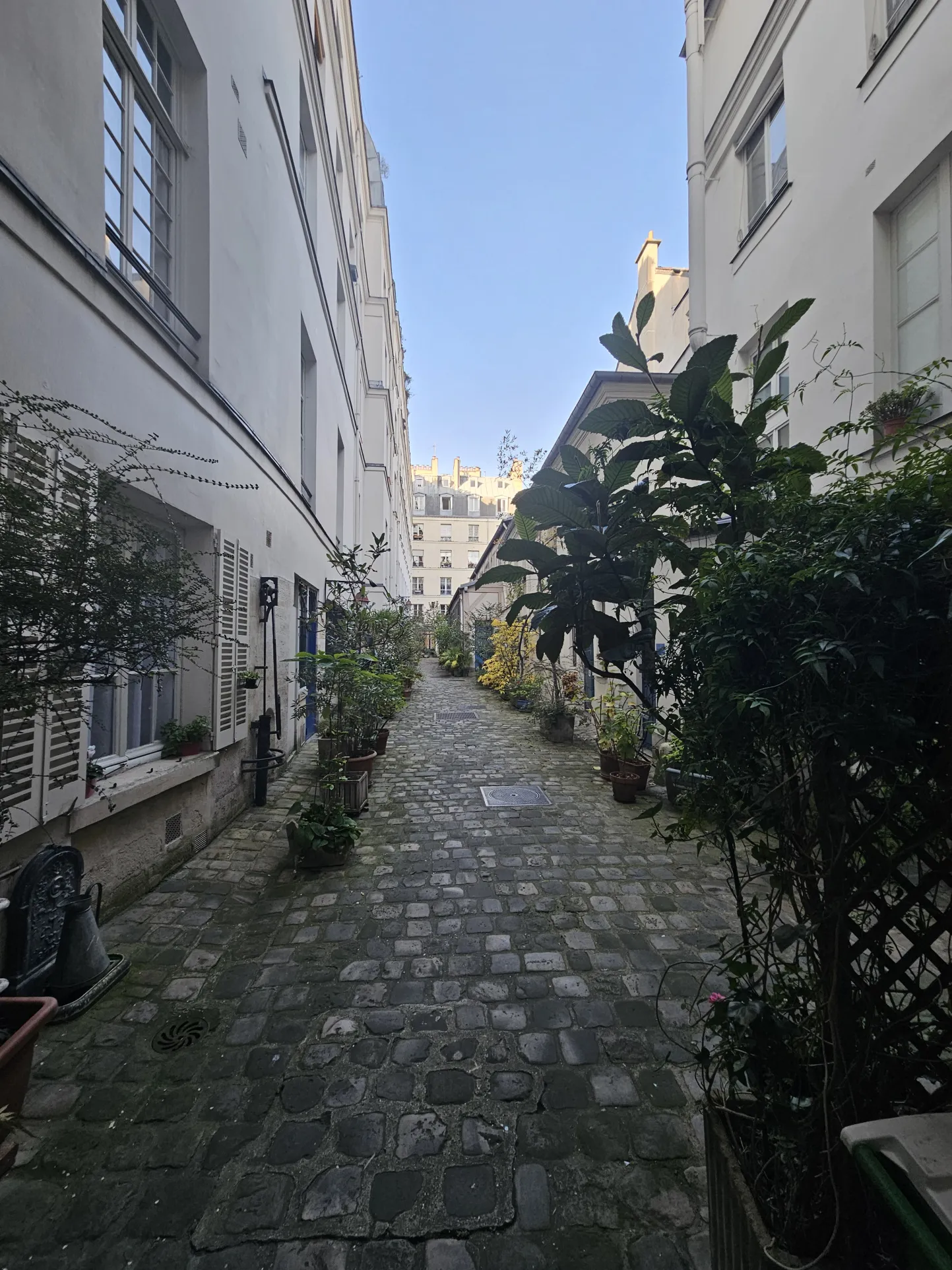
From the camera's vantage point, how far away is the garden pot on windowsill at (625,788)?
18.8 ft

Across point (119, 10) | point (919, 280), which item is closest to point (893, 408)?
point (919, 280)

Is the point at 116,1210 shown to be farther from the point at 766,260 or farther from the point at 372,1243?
the point at 766,260

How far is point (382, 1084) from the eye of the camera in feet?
7.02

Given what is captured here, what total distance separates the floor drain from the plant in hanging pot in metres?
2.18

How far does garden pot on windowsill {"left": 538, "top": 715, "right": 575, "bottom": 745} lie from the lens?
8969mm

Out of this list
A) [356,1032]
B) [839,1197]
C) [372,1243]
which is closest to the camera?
[839,1197]

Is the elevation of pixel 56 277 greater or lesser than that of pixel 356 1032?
greater

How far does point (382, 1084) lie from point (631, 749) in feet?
14.8

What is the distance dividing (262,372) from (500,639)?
879 cm

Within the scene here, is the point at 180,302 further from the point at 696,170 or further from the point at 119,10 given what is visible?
the point at 696,170

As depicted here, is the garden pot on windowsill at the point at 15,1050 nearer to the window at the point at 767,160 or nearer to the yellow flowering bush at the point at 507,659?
the window at the point at 767,160

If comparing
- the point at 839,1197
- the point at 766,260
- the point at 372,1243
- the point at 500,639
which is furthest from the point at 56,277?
the point at 500,639

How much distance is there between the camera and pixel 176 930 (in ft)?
10.5

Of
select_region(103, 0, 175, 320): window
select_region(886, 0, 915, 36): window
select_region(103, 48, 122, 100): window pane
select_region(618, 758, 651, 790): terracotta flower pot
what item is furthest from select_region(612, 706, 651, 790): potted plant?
select_region(103, 48, 122, 100): window pane
